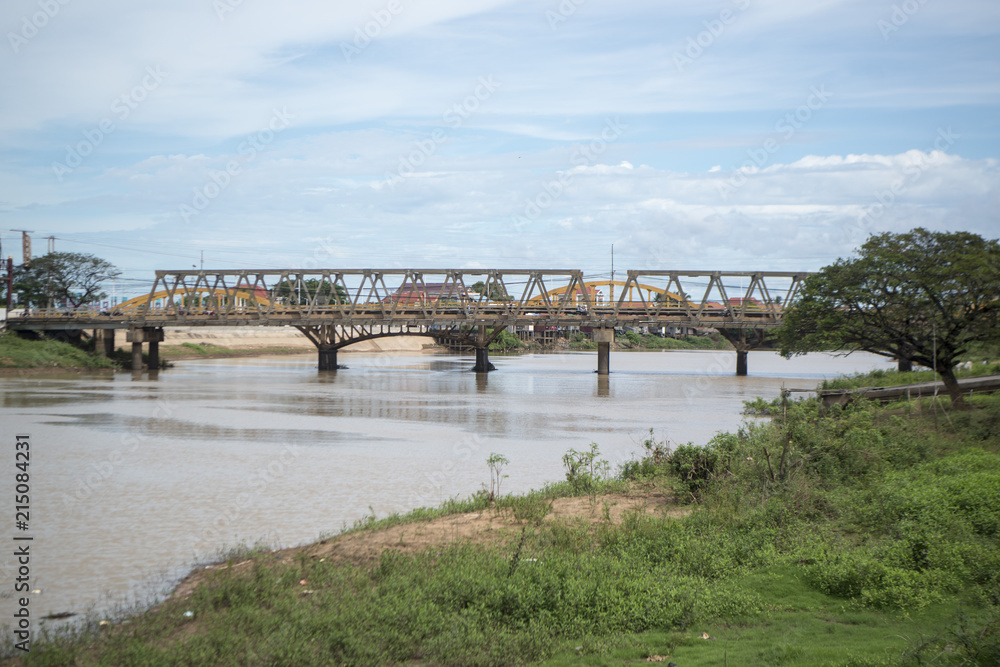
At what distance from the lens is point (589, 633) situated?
339 inches

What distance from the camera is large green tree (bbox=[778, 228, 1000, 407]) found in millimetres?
22891

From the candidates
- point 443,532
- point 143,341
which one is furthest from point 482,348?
point 443,532

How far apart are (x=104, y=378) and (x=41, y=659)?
54.7m

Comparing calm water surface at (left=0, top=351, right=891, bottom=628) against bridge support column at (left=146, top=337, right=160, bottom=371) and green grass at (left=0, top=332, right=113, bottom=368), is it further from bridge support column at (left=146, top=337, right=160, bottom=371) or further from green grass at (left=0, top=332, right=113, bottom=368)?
bridge support column at (left=146, top=337, right=160, bottom=371)

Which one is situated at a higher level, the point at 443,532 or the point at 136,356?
the point at 136,356

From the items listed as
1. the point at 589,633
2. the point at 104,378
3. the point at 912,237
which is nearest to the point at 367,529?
the point at 589,633

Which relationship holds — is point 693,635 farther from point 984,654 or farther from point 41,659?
point 41,659

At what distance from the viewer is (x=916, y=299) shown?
24734 mm

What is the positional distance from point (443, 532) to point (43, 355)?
188ft

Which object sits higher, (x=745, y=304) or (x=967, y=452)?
(x=745, y=304)

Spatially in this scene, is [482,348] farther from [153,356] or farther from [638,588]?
[638,588]

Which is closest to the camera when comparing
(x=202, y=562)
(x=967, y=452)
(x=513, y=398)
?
(x=202, y=562)

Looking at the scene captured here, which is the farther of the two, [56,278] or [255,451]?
[56,278]

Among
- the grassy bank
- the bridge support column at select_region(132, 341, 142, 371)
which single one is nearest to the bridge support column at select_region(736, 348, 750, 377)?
the bridge support column at select_region(132, 341, 142, 371)
